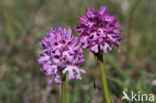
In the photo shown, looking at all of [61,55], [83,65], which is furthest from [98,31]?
[83,65]

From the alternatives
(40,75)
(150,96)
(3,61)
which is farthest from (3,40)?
(150,96)

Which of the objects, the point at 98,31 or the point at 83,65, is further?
the point at 83,65

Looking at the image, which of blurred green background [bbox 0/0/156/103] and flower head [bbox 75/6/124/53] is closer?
flower head [bbox 75/6/124/53]

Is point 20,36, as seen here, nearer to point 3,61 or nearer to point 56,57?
point 3,61

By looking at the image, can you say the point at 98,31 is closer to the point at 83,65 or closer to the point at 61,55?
the point at 61,55

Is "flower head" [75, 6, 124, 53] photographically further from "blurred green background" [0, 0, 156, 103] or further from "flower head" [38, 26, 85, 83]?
"blurred green background" [0, 0, 156, 103]

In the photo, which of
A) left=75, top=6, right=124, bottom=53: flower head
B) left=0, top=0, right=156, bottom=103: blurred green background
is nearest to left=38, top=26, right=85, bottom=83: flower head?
left=75, top=6, right=124, bottom=53: flower head
